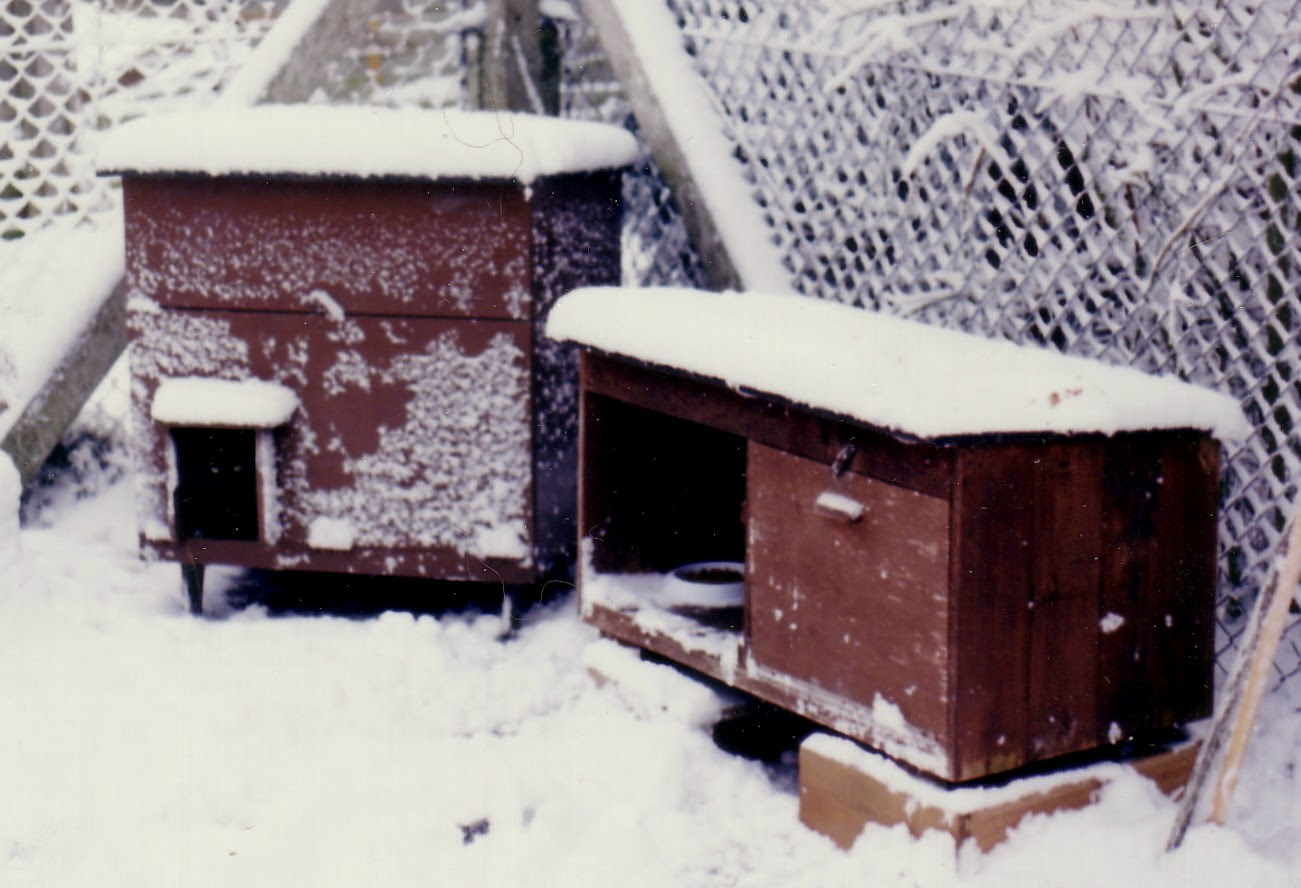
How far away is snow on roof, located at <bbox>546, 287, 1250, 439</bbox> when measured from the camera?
2201mm

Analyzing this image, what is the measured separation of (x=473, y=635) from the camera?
3465mm

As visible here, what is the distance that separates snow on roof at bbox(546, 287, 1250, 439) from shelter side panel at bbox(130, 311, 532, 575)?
456mm

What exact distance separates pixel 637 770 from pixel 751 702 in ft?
0.95

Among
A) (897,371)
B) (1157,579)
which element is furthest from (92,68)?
(1157,579)

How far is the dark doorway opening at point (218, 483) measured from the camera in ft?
11.8

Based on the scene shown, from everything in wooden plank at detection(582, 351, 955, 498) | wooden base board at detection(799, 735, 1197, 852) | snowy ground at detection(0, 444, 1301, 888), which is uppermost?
wooden plank at detection(582, 351, 955, 498)

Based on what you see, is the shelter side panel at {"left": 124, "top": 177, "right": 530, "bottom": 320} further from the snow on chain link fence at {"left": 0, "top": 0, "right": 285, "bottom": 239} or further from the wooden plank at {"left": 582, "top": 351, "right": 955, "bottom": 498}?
the snow on chain link fence at {"left": 0, "top": 0, "right": 285, "bottom": 239}

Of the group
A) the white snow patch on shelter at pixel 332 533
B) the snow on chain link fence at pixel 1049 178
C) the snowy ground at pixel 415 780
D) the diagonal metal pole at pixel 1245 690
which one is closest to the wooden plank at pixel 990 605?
the snowy ground at pixel 415 780

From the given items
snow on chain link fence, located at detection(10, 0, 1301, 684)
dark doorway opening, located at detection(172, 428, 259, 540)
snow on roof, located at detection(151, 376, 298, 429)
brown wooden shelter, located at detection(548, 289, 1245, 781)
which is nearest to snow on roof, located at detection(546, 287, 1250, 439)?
brown wooden shelter, located at detection(548, 289, 1245, 781)

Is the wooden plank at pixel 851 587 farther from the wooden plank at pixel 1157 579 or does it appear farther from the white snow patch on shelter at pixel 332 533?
the white snow patch on shelter at pixel 332 533

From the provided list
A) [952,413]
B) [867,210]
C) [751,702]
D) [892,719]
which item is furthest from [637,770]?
[867,210]

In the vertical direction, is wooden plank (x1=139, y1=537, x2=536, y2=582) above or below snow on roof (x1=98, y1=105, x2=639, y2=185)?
below

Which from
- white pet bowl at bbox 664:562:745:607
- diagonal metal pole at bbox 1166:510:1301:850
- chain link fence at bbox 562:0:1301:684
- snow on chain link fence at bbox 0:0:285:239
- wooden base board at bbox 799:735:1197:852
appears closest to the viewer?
diagonal metal pole at bbox 1166:510:1301:850

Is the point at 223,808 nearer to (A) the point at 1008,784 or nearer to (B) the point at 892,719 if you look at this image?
(B) the point at 892,719
